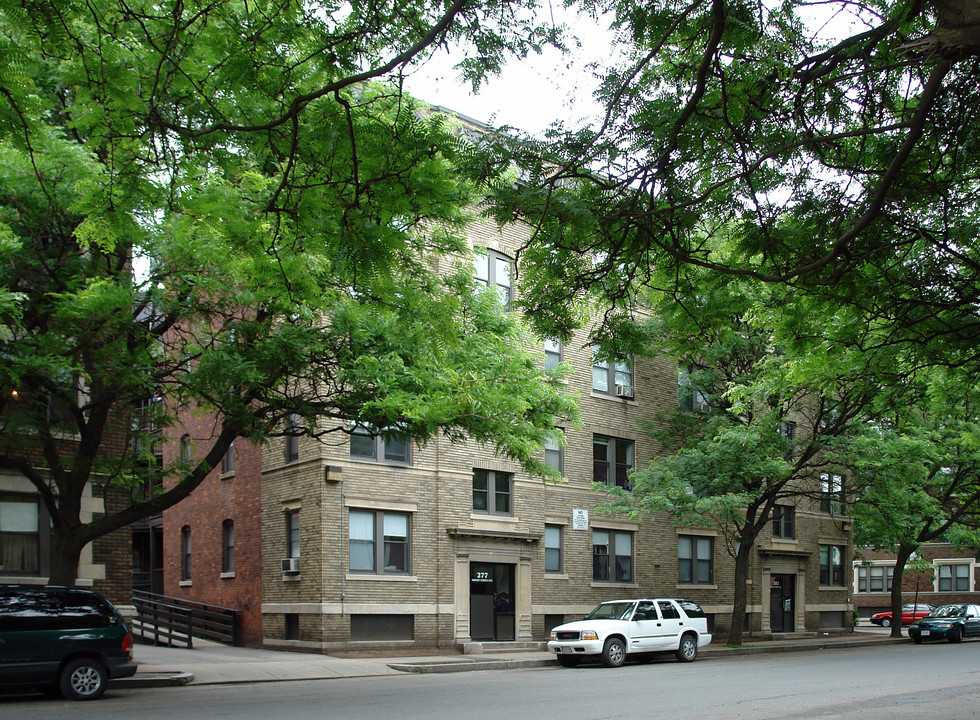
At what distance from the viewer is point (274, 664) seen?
19.9 m

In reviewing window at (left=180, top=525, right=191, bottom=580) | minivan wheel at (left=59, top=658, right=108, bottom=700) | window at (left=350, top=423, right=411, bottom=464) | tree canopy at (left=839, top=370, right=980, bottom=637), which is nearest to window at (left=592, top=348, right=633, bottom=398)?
tree canopy at (left=839, top=370, right=980, bottom=637)

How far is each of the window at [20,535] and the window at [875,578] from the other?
5008 centimetres

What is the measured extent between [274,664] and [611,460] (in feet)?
42.5

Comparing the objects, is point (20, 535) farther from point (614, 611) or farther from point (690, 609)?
point (690, 609)

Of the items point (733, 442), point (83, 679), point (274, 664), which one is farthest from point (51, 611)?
point (733, 442)

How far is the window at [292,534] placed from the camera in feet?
79.0

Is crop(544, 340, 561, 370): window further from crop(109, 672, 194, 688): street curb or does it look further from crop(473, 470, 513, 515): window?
crop(109, 672, 194, 688): street curb

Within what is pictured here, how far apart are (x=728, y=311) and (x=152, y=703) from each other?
9.93m

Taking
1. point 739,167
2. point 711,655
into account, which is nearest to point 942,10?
point 739,167

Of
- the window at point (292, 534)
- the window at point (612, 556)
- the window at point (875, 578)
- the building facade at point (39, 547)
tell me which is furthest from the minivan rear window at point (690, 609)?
the window at point (875, 578)

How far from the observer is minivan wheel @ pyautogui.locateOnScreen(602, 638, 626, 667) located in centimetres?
2128

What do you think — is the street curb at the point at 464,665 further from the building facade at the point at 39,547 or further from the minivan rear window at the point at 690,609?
the building facade at the point at 39,547

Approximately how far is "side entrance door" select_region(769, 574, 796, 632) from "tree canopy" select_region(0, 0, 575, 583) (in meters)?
18.9

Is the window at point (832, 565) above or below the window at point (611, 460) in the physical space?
below
